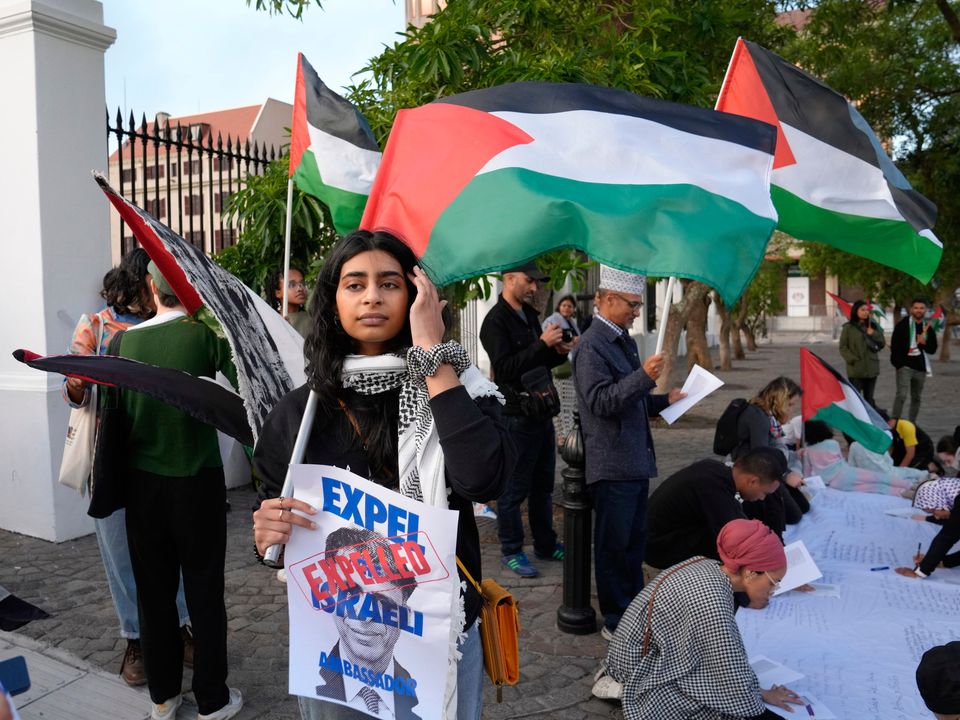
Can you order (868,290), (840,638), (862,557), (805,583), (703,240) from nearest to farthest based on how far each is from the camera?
(703,240)
(840,638)
(805,583)
(862,557)
(868,290)

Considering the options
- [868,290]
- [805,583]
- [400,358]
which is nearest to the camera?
[400,358]

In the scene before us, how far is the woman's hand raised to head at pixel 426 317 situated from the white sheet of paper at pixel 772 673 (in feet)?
9.06

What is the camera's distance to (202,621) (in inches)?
132

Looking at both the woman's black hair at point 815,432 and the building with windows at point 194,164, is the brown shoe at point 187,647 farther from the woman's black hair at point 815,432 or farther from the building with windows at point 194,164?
the woman's black hair at point 815,432

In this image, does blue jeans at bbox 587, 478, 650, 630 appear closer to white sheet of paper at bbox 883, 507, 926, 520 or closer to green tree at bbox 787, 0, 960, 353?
white sheet of paper at bbox 883, 507, 926, 520

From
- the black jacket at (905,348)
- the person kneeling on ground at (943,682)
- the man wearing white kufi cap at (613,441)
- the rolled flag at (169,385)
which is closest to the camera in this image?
the rolled flag at (169,385)

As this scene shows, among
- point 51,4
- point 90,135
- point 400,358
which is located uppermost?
point 51,4

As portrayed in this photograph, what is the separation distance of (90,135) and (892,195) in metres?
5.37

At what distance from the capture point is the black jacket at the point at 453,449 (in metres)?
1.86

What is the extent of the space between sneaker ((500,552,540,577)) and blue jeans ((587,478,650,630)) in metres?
0.96

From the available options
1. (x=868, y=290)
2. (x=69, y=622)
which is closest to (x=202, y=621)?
(x=69, y=622)

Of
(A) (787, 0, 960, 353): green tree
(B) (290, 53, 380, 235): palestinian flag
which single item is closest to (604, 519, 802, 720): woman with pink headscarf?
(B) (290, 53, 380, 235): palestinian flag

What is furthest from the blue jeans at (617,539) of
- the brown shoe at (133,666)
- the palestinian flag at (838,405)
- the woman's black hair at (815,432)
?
the woman's black hair at (815,432)

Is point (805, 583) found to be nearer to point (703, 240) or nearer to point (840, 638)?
point (840, 638)
